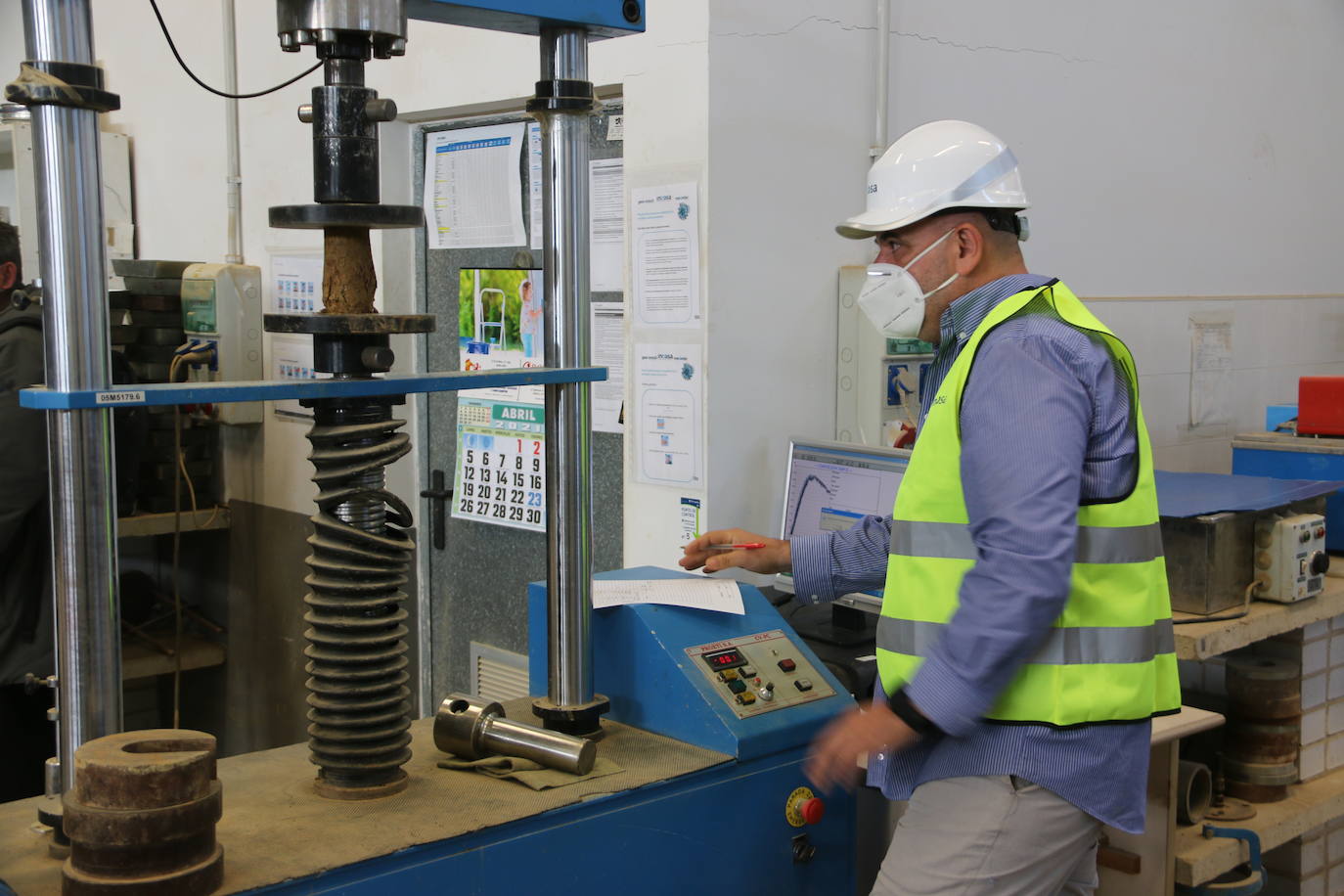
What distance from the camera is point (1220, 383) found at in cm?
386

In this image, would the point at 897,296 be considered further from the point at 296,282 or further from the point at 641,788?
the point at 296,282

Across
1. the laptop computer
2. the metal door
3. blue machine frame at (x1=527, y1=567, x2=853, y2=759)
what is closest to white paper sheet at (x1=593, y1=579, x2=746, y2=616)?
blue machine frame at (x1=527, y1=567, x2=853, y2=759)

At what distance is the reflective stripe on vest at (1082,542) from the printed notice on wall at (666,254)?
114cm

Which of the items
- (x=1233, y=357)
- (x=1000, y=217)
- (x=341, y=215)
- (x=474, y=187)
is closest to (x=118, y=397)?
(x=341, y=215)

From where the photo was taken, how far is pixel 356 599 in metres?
1.47

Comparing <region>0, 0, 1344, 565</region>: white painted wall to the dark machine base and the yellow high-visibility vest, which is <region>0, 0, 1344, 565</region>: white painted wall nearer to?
the dark machine base

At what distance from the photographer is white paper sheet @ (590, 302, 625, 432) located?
2900mm

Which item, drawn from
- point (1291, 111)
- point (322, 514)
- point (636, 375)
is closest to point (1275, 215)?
point (1291, 111)

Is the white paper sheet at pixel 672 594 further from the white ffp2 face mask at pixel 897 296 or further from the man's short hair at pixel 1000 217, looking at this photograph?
the man's short hair at pixel 1000 217

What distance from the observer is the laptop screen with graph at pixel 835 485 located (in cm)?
242

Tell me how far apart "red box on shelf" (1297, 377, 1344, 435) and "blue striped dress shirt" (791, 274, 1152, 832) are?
6.06 feet

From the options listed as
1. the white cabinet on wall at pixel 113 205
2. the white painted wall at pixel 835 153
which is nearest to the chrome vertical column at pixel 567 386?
the white painted wall at pixel 835 153

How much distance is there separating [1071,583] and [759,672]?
53 centimetres

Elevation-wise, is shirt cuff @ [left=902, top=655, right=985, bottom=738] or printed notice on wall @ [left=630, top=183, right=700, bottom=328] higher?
printed notice on wall @ [left=630, top=183, right=700, bottom=328]
